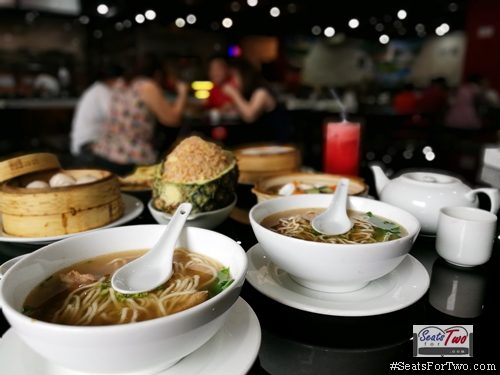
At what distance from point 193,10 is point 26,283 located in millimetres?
11359

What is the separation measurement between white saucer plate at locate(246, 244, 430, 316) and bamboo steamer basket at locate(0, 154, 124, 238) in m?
0.69

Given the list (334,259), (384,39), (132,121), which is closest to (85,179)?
(334,259)

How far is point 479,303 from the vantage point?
103 centimetres

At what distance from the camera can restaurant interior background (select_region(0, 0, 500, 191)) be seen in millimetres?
7641

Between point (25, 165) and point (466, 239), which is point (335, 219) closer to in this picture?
point (466, 239)

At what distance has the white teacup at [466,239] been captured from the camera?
3.79 ft

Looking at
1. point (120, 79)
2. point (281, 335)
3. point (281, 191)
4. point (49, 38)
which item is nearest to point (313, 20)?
point (49, 38)

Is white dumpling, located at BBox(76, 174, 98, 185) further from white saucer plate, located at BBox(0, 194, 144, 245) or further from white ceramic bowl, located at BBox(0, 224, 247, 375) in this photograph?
white ceramic bowl, located at BBox(0, 224, 247, 375)

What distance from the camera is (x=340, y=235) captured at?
1.15m

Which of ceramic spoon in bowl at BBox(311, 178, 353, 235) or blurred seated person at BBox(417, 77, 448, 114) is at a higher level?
blurred seated person at BBox(417, 77, 448, 114)

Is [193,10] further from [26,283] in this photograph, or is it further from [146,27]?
[26,283]

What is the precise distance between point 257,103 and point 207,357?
453cm

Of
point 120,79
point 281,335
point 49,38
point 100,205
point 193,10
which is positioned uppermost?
point 193,10

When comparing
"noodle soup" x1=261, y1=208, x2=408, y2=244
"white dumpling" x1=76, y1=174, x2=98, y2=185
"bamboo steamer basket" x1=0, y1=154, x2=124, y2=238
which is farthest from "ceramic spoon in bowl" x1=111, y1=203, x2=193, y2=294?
"white dumpling" x1=76, y1=174, x2=98, y2=185
